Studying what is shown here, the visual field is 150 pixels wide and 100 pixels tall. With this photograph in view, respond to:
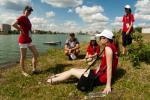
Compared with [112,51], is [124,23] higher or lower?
higher

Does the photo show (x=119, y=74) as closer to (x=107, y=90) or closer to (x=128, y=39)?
(x=107, y=90)

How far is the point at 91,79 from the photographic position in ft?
28.7

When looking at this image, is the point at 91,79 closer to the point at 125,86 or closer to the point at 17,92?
the point at 125,86

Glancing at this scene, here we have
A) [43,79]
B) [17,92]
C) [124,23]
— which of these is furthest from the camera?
[124,23]

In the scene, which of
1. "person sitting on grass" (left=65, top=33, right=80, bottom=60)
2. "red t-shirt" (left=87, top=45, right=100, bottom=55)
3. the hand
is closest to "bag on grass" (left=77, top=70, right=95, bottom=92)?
the hand

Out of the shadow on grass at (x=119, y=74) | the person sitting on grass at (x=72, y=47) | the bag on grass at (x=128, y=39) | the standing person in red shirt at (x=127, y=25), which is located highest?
the standing person in red shirt at (x=127, y=25)

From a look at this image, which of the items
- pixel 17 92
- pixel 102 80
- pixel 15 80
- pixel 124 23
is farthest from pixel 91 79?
pixel 124 23

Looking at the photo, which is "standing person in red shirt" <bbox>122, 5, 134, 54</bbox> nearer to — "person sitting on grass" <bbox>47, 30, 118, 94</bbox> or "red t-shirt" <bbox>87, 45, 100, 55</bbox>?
"red t-shirt" <bbox>87, 45, 100, 55</bbox>

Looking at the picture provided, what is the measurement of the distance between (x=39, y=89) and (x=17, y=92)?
2.31 ft

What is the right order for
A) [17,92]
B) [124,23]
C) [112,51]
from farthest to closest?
[124,23], [17,92], [112,51]

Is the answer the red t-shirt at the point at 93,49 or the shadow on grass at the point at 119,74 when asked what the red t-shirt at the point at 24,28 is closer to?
the shadow on grass at the point at 119,74

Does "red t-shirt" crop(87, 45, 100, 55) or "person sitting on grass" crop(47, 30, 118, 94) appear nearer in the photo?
"person sitting on grass" crop(47, 30, 118, 94)

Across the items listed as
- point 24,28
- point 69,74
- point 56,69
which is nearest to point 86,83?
point 69,74

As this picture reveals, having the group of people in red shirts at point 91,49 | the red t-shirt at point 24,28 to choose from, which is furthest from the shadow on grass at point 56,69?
the red t-shirt at point 24,28
